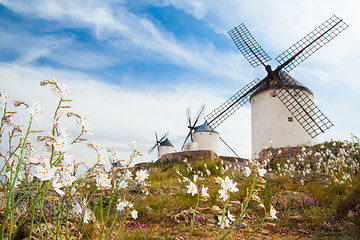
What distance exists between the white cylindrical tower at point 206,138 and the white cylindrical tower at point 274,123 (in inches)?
382

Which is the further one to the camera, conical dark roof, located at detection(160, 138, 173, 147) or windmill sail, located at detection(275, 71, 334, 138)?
conical dark roof, located at detection(160, 138, 173, 147)

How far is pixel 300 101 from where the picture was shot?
16703 millimetres

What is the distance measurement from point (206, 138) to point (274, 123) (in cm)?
1129

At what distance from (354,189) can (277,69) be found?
14.3 m

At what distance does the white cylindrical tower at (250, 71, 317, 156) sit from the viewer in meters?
16.4

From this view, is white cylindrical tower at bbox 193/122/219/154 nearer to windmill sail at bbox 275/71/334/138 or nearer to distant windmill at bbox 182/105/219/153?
distant windmill at bbox 182/105/219/153

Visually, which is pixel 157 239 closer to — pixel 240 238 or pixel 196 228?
pixel 196 228

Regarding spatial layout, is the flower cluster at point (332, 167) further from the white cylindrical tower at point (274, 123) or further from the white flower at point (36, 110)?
the white flower at point (36, 110)

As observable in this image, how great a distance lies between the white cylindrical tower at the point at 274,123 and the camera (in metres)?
16.4

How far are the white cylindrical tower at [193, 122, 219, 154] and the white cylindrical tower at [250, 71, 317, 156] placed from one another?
31.8ft

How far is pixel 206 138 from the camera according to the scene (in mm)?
27406

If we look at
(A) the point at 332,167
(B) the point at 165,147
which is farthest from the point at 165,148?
(A) the point at 332,167

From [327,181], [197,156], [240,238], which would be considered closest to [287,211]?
[240,238]

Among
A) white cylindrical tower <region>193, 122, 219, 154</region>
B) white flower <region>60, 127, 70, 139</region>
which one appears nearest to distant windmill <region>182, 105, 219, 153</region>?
white cylindrical tower <region>193, 122, 219, 154</region>
